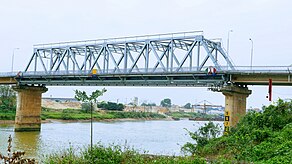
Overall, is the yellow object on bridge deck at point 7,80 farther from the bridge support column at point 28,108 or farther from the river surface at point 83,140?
the river surface at point 83,140

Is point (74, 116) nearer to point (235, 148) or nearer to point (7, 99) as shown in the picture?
point (7, 99)

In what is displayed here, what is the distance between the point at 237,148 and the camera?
18391 millimetres

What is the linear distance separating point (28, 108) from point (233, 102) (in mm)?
34050

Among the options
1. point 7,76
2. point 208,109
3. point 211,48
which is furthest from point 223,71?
point 208,109

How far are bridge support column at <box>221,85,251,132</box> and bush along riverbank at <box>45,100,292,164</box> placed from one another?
11887 millimetres

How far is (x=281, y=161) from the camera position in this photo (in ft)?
46.0

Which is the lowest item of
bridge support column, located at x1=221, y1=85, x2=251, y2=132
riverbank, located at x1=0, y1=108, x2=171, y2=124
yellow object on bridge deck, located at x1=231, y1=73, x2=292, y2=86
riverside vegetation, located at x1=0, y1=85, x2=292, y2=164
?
riverbank, located at x1=0, y1=108, x2=171, y2=124

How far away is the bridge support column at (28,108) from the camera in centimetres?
5875

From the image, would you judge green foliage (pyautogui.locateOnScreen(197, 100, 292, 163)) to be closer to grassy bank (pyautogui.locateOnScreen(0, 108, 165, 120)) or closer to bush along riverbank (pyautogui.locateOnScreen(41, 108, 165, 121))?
grassy bank (pyautogui.locateOnScreen(0, 108, 165, 120))

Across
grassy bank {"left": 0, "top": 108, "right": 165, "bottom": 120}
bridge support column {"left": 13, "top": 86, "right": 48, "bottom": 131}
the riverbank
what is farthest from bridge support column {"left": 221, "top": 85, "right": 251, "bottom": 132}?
grassy bank {"left": 0, "top": 108, "right": 165, "bottom": 120}

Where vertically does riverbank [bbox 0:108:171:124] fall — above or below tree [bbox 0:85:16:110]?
below

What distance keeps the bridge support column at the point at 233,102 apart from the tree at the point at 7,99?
58654 mm

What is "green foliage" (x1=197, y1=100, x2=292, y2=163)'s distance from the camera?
16188mm

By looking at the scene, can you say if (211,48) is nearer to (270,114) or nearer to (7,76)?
(270,114)
